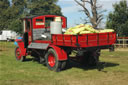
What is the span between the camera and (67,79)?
6672 mm

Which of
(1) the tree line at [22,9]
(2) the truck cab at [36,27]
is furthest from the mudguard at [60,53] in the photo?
(1) the tree line at [22,9]

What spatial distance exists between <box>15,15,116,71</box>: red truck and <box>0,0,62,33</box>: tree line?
1591 inches

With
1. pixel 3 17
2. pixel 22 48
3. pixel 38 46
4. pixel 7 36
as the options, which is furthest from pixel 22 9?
pixel 38 46

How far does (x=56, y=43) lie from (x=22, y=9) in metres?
52.6

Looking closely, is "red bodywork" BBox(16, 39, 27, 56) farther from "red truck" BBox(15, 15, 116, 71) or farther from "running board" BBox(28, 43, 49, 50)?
"running board" BBox(28, 43, 49, 50)

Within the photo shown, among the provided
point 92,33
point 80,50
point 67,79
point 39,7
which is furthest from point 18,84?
point 39,7

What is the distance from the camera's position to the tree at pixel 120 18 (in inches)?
880

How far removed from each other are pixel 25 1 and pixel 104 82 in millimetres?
53526

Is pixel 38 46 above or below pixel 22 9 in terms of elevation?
below

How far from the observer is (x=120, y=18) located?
22.7 meters

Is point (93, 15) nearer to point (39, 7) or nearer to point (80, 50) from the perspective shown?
point (80, 50)

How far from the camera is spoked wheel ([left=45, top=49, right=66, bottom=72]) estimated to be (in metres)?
7.80

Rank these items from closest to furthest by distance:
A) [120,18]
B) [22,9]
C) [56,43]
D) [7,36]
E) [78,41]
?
[78,41] → [56,43] → [120,18] → [7,36] → [22,9]

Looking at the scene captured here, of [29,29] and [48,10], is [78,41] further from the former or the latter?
[48,10]
